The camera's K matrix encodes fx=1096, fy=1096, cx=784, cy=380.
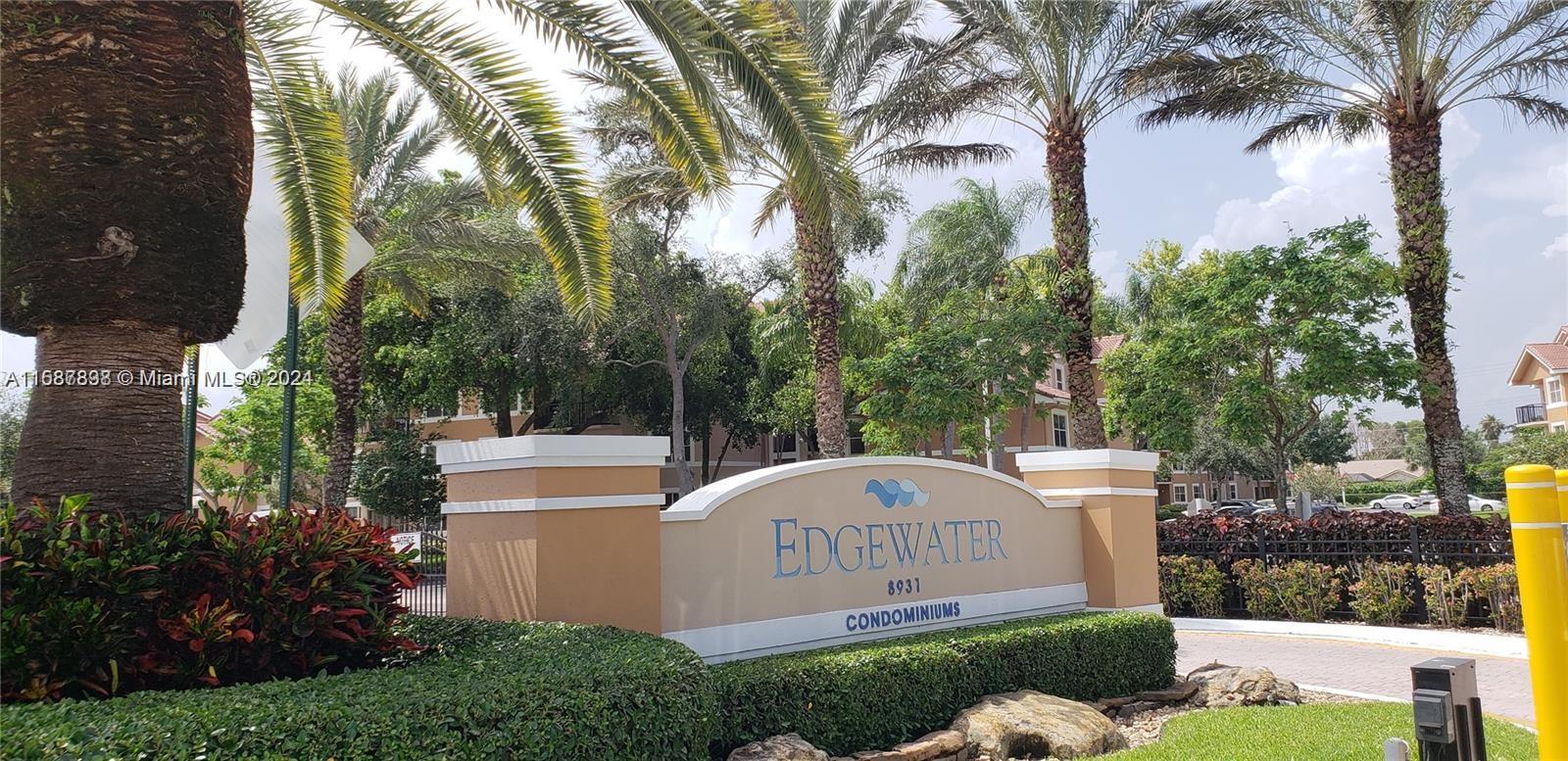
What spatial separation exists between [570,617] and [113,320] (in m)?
3.20

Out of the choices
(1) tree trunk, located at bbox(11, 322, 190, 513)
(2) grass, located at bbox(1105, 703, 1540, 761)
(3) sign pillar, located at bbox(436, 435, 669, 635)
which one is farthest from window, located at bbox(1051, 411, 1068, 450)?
(1) tree trunk, located at bbox(11, 322, 190, 513)

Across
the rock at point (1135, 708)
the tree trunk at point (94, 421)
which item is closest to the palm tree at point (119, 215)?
the tree trunk at point (94, 421)

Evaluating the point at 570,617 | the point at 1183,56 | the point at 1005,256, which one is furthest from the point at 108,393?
the point at 1005,256

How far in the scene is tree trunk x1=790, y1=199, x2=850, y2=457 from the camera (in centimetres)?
1919

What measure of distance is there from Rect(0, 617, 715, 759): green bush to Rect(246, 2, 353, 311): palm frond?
5.25m

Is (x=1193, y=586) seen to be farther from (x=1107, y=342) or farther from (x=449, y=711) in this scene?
(x=1107, y=342)

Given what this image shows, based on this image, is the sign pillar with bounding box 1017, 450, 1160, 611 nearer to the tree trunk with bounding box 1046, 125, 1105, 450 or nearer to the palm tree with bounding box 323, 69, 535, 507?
the tree trunk with bounding box 1046, 125, 1105, 450

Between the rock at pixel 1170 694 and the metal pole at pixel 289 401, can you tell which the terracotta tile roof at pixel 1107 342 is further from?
the metal pole at pixel 289 401

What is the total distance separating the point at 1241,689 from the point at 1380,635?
574 centimetres

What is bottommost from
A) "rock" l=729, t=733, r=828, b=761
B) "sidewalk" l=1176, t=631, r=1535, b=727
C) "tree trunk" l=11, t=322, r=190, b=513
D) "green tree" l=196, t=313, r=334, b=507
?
"sidewalk" l=1176, t=631, r=1535, b=727

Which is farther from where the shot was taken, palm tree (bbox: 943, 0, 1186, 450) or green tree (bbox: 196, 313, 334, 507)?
green tree (bbox: 196, 313, 334, 507)

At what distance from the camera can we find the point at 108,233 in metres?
5.80

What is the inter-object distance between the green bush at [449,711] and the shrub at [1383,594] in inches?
489

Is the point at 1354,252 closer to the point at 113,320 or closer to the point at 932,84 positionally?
the point at 932,84
